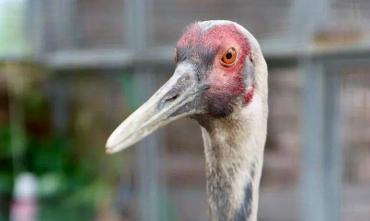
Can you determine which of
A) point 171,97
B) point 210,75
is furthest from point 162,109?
point 210,75

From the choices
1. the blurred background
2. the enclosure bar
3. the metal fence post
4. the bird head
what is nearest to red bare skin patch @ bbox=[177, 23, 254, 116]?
the bird head

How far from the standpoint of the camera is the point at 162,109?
2.07 m

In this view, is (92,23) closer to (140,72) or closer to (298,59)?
(140,72)

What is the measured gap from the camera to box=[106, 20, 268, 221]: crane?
213 cm

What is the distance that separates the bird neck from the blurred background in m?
1.83

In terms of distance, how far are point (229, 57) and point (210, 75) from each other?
0.18ft

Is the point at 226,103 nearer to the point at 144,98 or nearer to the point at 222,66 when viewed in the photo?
the point at 222,66

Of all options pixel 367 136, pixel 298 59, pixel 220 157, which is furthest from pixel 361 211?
pixel 220 157

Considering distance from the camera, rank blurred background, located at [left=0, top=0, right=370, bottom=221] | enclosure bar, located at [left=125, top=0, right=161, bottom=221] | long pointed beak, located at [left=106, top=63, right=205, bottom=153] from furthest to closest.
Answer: enclosure bar, located at [left=125, top=0, right=161, bottom=221]
blurred background, located at [left=0, top=0, right=370, bottom=221]
long pointed beak, located at [left=106, top=63, right=205, bottom=153]

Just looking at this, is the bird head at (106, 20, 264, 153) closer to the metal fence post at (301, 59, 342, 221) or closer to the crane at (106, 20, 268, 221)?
the crane at (106, 20, 268, 221)

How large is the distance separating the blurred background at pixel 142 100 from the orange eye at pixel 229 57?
1.86 metres

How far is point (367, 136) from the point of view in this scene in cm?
402

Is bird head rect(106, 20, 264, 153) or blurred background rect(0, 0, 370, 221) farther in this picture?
blurred background rect(0, 0, 370, 221)

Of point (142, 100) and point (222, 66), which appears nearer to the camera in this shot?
point (222, 66)
